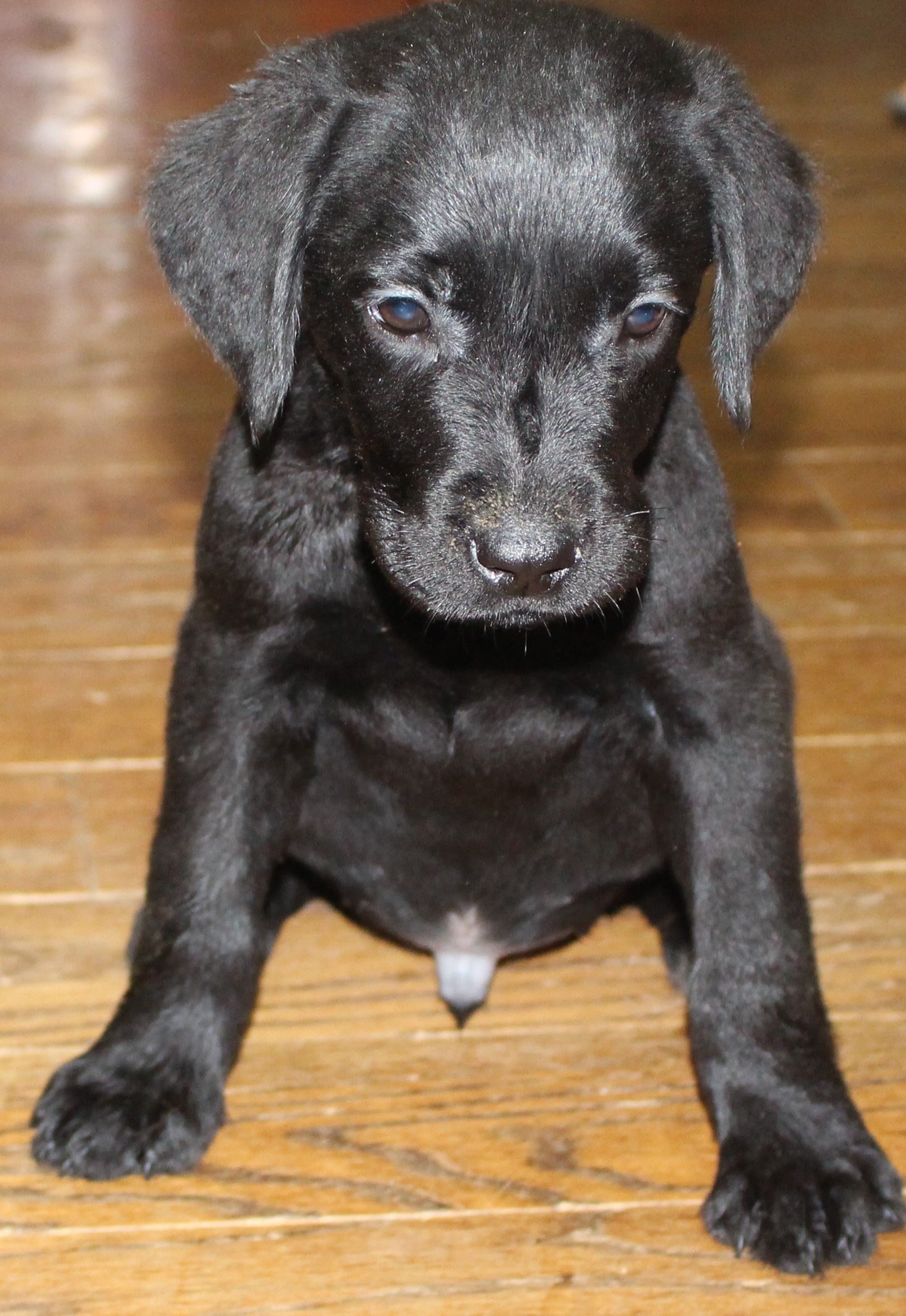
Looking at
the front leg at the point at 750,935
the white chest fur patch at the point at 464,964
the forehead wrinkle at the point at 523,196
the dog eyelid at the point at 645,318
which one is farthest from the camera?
the white chest fur patch at the point at 464,964

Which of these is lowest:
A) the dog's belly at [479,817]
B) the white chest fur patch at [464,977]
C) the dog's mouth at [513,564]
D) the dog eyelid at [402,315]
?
the white chest fur patch at [464,977]

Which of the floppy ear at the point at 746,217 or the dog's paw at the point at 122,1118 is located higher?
the floppy ear at the point at 746,217

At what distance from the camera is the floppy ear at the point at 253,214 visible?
85.2 inches

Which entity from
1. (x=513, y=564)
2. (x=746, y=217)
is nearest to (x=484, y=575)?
(x=513, y=564)

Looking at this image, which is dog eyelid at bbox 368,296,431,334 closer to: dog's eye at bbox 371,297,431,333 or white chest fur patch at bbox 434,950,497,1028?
dog's eye at bbox 371,297,431,333

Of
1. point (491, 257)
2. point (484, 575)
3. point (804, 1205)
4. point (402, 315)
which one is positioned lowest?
point (804, 1205)

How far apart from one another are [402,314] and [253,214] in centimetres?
22

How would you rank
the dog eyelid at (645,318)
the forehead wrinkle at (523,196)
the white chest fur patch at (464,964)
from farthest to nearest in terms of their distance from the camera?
the white chest fur patch at (464,964) < the dog eyelid at (645,318) < the forehead wrinkle at (523,196)

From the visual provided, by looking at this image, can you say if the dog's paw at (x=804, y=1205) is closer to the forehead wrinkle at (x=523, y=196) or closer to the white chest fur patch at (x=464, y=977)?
the white chest fur patch at (x=464, y=977)

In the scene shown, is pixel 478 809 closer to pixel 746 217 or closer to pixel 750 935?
pixel 750 935

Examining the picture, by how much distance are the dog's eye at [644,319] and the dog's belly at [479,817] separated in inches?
18.1

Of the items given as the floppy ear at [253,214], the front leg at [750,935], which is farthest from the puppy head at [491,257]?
the front leg at [750,935]

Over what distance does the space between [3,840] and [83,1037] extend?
1.64ft

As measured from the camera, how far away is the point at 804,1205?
221cm
